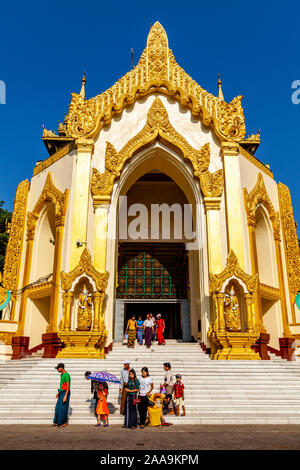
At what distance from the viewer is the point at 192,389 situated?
881 cm

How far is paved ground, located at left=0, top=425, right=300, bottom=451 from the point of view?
16.4ft

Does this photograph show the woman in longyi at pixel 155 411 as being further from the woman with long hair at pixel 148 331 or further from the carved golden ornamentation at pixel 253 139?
the carved golden ornamentation at pixel 253 139

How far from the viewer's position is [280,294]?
15148 mm

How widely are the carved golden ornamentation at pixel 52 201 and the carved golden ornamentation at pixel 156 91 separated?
2026 mm

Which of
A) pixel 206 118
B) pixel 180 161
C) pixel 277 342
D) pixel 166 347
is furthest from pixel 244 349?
pixel 206 118

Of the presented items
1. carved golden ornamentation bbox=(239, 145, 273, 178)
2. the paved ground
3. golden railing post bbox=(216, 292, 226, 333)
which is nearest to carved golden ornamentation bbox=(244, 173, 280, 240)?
carved golden ornamentation bbox=(239, 145, 273, 178)

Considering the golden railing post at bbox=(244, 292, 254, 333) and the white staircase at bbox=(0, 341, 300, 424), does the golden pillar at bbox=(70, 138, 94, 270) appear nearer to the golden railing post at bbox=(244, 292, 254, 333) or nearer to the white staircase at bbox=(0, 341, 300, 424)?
the white staircase at bbox=(0, 341, 300, 424)

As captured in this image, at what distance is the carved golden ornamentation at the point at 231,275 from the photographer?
11672mm

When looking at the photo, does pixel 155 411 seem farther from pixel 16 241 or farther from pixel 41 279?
pixel 16 241

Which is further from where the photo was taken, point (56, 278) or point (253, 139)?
point (253, 139)

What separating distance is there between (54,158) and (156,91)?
15.1 feet

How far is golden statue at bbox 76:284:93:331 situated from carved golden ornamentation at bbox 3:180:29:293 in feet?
13.4

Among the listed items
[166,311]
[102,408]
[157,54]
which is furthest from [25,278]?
[157,54]
